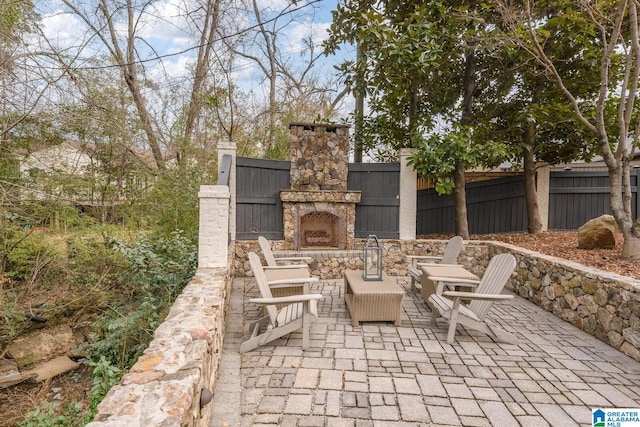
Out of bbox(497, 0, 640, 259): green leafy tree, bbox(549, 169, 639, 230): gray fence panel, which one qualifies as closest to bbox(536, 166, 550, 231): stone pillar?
bbox(549, 169, 639, 230): gray fence panel

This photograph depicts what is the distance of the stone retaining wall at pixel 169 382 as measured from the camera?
3.79ft

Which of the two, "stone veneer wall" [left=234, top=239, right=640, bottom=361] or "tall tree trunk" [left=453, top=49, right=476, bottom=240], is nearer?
"stone veneer wall" [left=234, top=239, right=640, bottom=361]

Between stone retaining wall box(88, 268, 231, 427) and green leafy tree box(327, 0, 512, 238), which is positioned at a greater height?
green leafy tree box(327, 0, 512, 238)

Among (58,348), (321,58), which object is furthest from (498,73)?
(58,348)

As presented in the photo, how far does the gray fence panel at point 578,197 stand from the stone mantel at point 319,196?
459cm

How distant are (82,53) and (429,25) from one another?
514 centimetres

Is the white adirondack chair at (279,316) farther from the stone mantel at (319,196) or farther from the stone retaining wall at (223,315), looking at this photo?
the stone mantel at (319,196)

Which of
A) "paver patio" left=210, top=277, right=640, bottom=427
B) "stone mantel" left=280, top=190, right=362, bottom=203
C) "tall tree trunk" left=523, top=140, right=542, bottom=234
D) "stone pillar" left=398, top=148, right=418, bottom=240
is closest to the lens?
"paver patio" left=210, top=277, right=640, bottom=427

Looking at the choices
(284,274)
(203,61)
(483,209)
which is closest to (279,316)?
(284,274)

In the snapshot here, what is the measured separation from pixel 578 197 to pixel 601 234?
9.36 feet

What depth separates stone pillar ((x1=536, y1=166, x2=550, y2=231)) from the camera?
7254 mm

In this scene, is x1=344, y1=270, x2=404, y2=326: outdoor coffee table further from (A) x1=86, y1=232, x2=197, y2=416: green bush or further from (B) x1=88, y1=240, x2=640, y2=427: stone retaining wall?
(A) x1=86, y1=232, x2=197, y2=416: green bush

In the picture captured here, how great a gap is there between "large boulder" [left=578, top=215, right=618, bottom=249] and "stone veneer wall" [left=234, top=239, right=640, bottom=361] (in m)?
0.87

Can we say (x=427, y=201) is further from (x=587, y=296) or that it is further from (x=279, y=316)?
(x=279, y=316)
